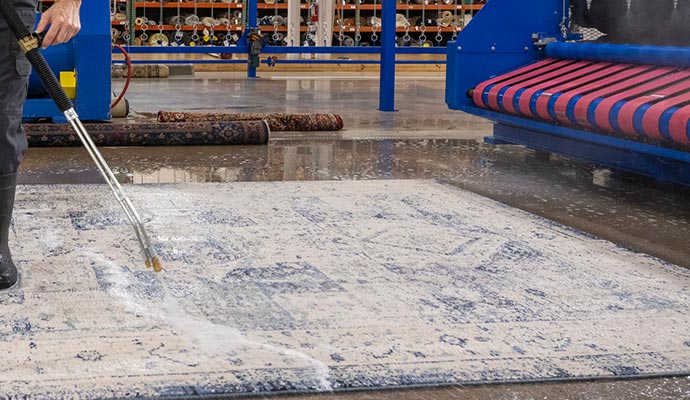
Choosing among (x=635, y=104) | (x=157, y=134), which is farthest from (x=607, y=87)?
(x=157, y=134)

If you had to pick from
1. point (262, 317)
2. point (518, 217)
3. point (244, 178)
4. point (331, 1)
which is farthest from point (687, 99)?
point (331, 1)

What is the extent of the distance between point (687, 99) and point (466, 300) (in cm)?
167

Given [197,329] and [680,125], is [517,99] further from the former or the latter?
[197,329]

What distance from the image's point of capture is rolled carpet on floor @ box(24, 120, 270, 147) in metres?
4.86

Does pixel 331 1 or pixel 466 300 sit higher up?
pixel 331 1

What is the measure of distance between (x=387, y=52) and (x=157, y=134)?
284cm

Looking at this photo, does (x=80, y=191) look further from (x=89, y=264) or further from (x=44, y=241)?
(x=89, y=264)

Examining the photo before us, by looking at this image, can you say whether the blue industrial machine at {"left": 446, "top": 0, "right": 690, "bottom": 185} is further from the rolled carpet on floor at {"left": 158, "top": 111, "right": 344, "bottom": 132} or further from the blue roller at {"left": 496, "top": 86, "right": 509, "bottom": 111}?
the rolled carpet on floor at {"left": 158, "top": 111, "right": 344, "bottom": 132}

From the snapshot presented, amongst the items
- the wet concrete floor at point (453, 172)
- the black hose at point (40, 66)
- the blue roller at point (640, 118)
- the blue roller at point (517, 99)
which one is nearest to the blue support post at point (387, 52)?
the wet concrete floor at point (453, 172)

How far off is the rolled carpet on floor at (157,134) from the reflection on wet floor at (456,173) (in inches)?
2.9

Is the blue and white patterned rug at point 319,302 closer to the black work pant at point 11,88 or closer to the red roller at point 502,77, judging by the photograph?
the black work pant at point 11,88

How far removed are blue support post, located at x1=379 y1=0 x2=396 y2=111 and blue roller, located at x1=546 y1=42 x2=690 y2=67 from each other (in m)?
2.47

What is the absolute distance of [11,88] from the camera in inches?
89.1

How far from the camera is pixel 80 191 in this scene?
3555 millimetres
